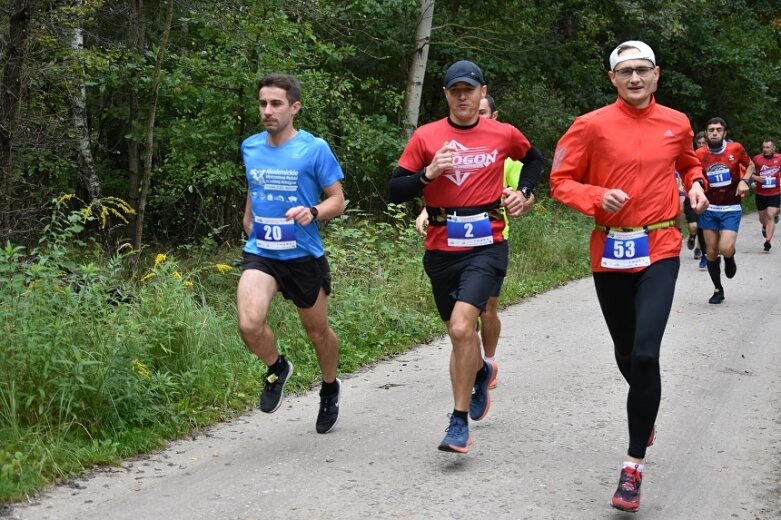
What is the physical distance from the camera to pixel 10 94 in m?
10.7

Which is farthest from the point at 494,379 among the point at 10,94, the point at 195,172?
the point at 195,172

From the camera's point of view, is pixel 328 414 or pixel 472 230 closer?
pixel 472 230

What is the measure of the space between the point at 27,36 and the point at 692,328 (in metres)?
7.24

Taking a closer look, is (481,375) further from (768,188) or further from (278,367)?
(768,188)

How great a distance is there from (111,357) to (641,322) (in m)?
3.11

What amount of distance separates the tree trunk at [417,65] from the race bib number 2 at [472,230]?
1281 cm

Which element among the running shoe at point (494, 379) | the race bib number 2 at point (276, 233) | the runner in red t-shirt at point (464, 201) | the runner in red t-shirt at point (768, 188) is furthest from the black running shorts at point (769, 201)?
the race bib number 2 at point (276, 233)

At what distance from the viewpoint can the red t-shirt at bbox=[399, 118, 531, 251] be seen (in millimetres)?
5910

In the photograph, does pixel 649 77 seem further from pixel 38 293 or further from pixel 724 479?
pixel 38 293

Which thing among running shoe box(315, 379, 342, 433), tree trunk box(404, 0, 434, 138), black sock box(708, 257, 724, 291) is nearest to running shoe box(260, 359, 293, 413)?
running shoe box(315, 379, 342, 433)

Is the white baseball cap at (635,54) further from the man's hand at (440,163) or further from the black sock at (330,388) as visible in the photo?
the black sock at (330,388)

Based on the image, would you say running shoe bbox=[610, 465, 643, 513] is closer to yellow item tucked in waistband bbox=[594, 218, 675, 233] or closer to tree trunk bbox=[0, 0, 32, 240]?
yellow item tucked in waistband bbox=[594, 218, 675, 233]

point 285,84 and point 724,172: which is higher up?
point 285,84

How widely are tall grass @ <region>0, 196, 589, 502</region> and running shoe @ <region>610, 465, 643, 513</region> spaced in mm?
2636
